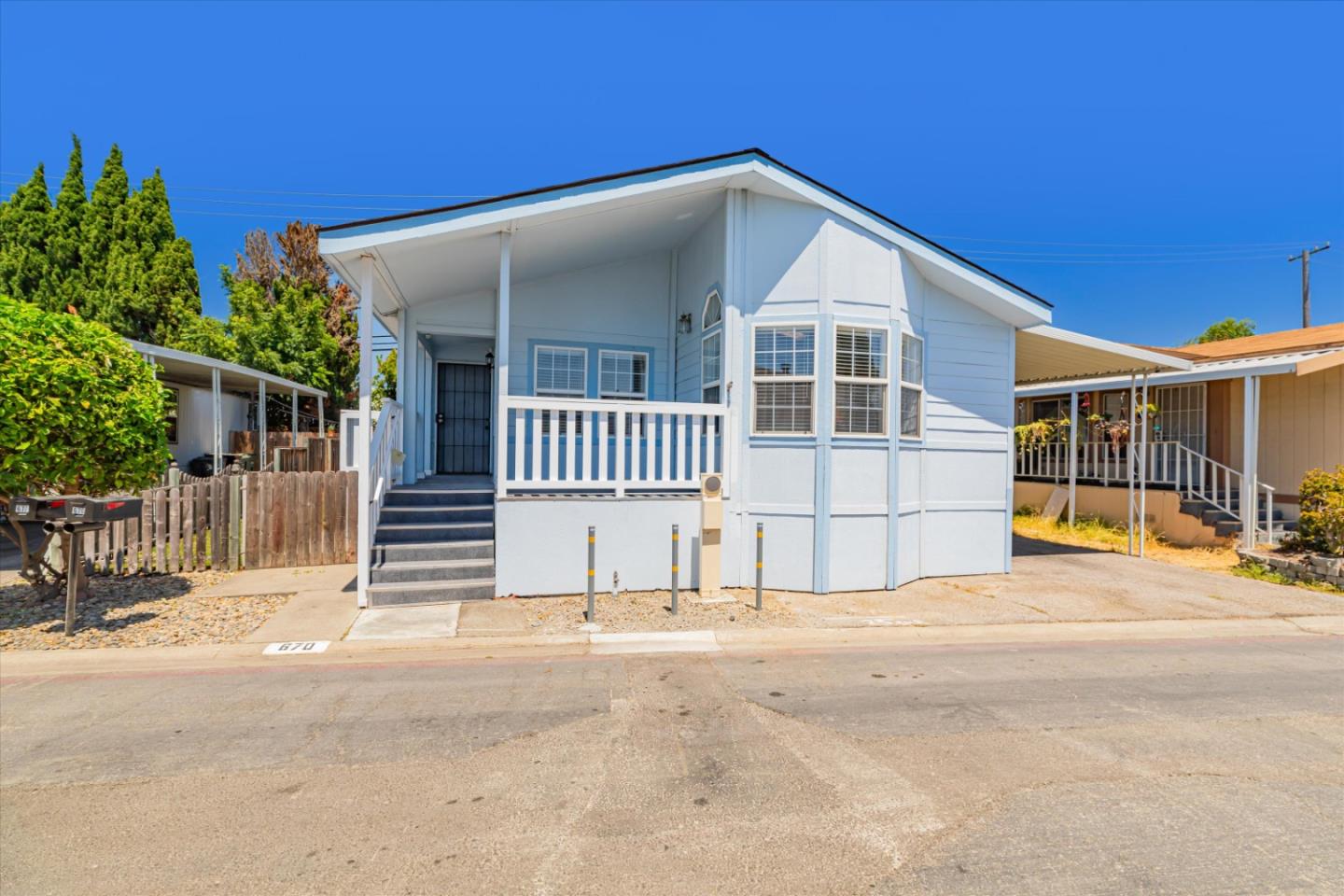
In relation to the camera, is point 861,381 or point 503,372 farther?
point 861,381

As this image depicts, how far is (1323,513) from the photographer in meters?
10.4

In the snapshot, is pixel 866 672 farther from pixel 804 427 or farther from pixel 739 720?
pixel 804 427

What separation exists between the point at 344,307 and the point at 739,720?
25.5 metres

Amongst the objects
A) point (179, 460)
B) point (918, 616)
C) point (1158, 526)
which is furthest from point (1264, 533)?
point (179, 460)

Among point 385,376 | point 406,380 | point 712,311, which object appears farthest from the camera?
point 385,376

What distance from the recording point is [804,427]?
9039 millimetres

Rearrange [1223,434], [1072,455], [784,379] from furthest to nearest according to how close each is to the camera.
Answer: [1072,455], [1223,434], [784,379]

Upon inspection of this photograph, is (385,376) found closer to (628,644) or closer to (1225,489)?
(628,644)

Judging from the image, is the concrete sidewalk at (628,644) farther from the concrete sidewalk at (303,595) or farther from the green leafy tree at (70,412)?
the green leafy tree at (70,412)

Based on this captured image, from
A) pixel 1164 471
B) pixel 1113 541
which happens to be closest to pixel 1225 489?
pixel 1164 471

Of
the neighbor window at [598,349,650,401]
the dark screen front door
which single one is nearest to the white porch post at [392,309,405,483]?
the dark screen front door

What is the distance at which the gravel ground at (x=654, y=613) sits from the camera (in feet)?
24.3

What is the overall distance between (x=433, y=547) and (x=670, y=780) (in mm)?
5588

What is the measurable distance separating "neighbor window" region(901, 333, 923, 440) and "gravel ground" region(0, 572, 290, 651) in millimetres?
8266
